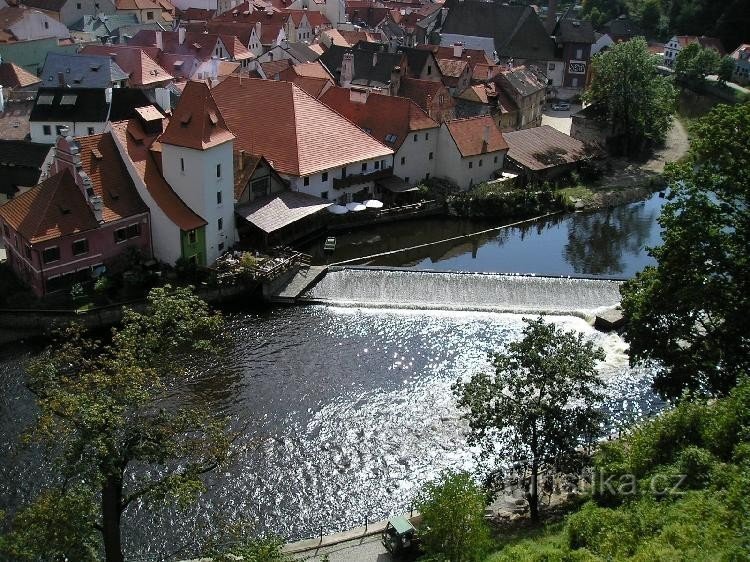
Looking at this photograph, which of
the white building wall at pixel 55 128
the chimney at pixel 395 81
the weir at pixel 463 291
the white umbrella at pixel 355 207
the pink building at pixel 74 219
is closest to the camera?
the pink building at pixel 74 219

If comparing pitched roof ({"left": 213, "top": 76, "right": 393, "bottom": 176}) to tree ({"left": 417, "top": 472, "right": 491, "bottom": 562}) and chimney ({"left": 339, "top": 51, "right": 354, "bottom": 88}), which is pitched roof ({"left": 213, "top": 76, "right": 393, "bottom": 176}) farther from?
tree ({"left": 417, "top": 472, "right": 491, "bottom": 562})

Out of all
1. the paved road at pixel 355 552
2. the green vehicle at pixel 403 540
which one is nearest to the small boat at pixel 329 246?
the paved road at pixel 355 552

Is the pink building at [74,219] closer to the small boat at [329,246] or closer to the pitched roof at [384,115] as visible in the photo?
the small boat at [329,246]

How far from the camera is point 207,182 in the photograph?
41.5m

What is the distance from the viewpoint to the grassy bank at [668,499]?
59.5 ft

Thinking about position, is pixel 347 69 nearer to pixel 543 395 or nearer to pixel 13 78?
pixel 13 78

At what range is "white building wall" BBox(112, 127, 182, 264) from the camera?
4103cm

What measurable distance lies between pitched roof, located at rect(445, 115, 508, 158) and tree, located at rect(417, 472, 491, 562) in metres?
37.9

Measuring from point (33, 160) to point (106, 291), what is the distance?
13139mm

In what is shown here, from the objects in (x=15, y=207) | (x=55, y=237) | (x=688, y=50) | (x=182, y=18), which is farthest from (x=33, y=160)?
(x=688, y=50)

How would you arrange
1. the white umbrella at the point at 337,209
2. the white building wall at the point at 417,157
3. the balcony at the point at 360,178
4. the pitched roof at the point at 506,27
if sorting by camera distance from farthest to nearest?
the pitched roof at the point at 506,27 → the white building wall at the point at 417,157 → the balcony at the point at 360,178 → the white umbrella at the point at 337,209

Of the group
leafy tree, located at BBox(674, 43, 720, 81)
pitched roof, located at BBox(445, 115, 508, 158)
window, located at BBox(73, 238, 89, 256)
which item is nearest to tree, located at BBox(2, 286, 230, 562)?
window, located at BBox(73, 238, 89, 256)

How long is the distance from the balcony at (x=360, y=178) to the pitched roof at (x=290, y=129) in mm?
1207

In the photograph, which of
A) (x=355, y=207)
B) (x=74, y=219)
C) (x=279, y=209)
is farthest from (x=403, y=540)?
(x=355, y=207)
